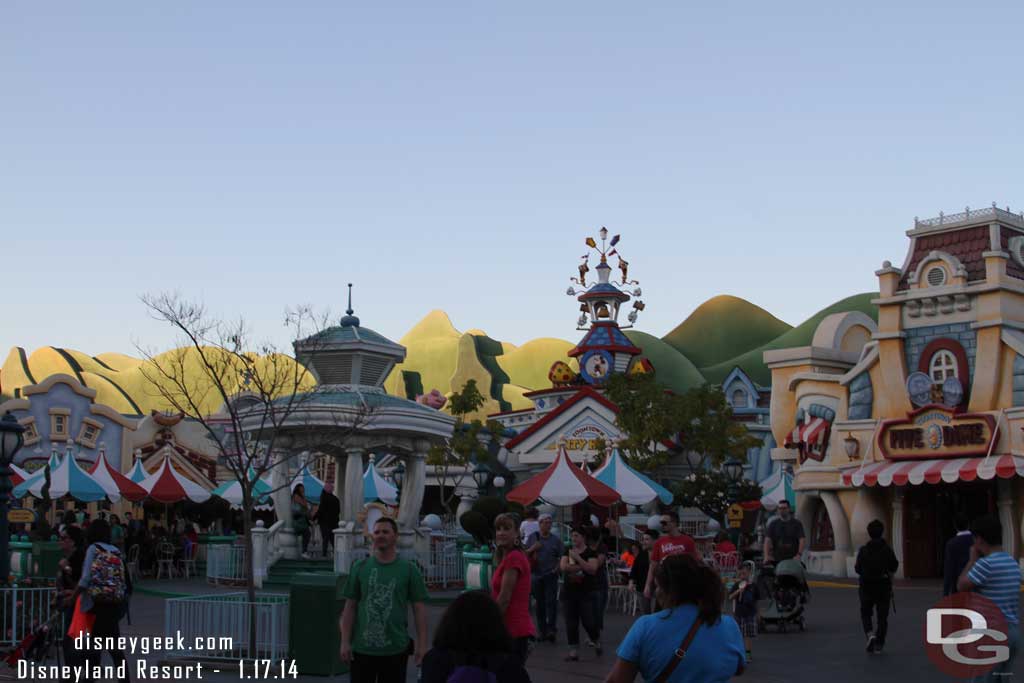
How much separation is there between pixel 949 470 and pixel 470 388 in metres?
20.8

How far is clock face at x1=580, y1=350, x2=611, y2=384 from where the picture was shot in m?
47.8

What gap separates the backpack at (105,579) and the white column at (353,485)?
1277 cm

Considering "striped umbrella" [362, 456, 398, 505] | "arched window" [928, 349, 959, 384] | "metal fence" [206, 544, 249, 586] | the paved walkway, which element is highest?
"arched window" [928, 349, 959, 384]

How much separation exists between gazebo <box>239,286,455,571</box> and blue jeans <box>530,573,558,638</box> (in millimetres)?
6582

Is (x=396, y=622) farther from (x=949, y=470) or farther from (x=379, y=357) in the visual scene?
(x=949, y=470)

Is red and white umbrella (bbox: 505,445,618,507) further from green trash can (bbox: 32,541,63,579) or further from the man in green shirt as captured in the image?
the man in green shirt

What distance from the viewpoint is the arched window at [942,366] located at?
28459 mm

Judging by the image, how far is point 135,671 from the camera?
1212 cm

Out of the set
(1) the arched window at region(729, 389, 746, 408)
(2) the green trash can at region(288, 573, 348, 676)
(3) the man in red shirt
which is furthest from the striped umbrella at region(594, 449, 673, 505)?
(1) the arched window at region(729, 389, 746, 408)

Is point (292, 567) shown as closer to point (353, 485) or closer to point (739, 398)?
point (353, 485)

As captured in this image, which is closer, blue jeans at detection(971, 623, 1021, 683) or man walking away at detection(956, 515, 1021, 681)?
blue jeans at detection(971, 623, 1021, 683)

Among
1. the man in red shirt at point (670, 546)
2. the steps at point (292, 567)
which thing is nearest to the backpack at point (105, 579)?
the man in red shirt at point (670, 546)

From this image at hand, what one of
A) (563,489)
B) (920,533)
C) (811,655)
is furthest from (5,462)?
(920,533)

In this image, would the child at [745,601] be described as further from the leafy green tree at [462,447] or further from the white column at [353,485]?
the leafy green tree at [462,447]
